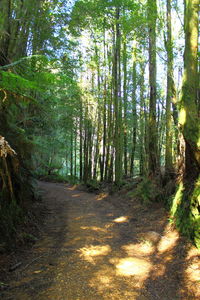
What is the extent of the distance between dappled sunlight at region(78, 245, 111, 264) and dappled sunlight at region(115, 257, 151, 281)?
0.49 meters

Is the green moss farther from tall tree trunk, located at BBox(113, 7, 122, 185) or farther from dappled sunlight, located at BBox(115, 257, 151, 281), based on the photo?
tall tree trunk, located at BBox(113, 7, 122, 185)

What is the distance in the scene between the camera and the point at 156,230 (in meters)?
6.40

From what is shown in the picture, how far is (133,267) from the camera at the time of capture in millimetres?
4336

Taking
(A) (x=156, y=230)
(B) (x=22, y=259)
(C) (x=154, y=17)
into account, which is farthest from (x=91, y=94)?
(B) (x=22, y=259)

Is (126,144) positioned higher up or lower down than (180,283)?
higher up

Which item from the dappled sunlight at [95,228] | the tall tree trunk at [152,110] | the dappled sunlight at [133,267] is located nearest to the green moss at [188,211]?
the dappled sunlight at [133,267]

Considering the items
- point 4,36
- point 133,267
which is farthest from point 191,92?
point 4,36

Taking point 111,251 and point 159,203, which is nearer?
point 111,251

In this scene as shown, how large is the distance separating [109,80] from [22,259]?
14.5 metres

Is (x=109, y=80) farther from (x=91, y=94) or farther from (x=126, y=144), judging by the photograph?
(x=126, y=144)

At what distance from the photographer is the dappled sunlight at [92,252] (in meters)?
4.61

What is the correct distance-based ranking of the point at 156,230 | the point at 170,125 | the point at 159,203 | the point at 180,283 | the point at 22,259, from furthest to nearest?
the point at 170,125, the point at 159,203, the point at 156,230, the point at 22,259, the point at 180,283

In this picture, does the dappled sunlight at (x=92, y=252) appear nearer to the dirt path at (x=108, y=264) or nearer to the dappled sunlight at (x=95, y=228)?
the dirt path at (x=108, y=264)

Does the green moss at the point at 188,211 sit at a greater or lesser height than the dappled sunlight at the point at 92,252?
greater
